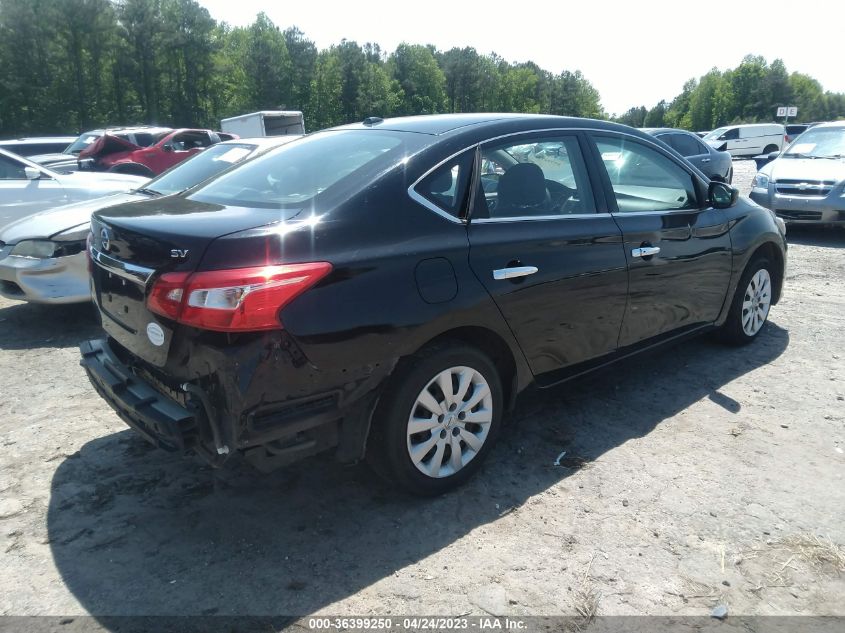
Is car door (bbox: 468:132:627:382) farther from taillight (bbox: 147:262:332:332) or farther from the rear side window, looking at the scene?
taillight (bbox: 147:262:332:332)

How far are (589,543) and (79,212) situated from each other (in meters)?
5.35

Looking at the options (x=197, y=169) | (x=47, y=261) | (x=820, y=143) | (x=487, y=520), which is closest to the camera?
(x=487, y=520)

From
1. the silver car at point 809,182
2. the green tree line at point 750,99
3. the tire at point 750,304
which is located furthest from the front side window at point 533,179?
the green tree line at point 750,99

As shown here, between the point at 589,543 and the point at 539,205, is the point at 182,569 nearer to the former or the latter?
the point at 589,543

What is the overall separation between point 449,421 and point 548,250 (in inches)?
40.5

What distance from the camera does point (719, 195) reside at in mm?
4566

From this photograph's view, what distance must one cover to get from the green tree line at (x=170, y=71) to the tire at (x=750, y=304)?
50.5 meters

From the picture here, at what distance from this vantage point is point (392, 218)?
2861mm

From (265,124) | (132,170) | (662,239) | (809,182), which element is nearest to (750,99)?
(265,124)

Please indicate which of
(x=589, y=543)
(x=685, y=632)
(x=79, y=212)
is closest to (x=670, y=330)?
(x=589, y=543)

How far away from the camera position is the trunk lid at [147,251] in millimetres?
2584

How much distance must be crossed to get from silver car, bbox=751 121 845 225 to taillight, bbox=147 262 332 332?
31.1ft

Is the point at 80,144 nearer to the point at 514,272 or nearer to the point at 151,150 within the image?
the point at 151,150

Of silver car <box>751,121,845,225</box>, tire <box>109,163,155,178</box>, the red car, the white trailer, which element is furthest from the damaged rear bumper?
the white trailer
